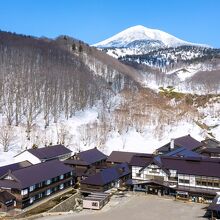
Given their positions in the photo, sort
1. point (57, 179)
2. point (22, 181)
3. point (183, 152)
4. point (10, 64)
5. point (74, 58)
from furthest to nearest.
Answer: point (74, 58) < point (10, 64) < point (183, 152) < point (57, 179) < point (22, 181)

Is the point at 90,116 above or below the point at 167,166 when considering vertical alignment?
above

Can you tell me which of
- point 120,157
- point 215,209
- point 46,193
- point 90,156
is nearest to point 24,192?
point 46,193

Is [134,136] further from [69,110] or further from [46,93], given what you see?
[46,93]

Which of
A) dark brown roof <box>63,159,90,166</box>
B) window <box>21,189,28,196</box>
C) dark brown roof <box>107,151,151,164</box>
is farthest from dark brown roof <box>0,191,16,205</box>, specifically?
dark brown roof <box>107,151,151,164</box>

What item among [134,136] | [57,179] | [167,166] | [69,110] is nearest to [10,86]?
[69,110]

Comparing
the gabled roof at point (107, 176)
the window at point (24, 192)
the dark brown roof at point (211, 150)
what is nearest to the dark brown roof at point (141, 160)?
the gabled roof at point (107, 176)

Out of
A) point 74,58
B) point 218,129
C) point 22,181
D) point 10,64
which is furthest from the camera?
point 74,58

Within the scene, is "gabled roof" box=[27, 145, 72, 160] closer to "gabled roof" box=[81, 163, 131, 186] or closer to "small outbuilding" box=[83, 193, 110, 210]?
"gabled roof" box=[81, 163, 131, 186]
